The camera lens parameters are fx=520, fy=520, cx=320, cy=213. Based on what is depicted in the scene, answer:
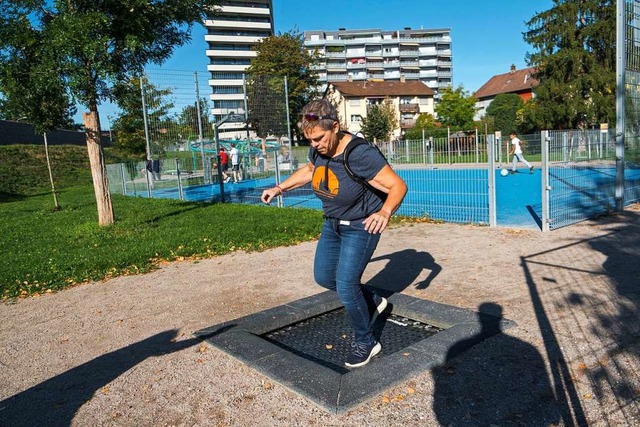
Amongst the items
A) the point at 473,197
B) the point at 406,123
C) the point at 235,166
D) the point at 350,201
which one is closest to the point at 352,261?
the point at 350,201

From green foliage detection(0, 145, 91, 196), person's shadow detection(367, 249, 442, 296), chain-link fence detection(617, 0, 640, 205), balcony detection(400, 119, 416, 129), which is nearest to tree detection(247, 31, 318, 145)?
balcony detection(400, 119, 416, 129)

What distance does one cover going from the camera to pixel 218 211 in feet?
47.5

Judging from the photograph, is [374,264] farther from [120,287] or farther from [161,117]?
[161,117]

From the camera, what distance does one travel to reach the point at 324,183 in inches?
151

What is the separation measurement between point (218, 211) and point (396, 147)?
12.5m

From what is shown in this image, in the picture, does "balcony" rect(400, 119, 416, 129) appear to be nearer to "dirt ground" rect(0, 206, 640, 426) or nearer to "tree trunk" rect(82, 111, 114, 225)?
"tree trunk" rect(82, 111, 114, 225)

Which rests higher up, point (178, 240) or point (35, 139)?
point (35, 139)

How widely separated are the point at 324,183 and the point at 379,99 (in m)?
82.2

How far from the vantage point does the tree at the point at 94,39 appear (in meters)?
9.84

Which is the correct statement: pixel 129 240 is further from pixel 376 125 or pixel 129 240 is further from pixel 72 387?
pixel 376 125

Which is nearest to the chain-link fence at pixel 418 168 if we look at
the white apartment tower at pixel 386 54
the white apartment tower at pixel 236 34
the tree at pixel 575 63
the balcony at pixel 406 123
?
the tree at pixel 575 63

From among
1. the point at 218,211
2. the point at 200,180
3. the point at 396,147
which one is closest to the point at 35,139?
the point at 200,180

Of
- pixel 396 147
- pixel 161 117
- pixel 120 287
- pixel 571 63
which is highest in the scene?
pixel 571 63

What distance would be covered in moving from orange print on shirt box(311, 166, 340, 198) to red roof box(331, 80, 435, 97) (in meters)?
78.8
